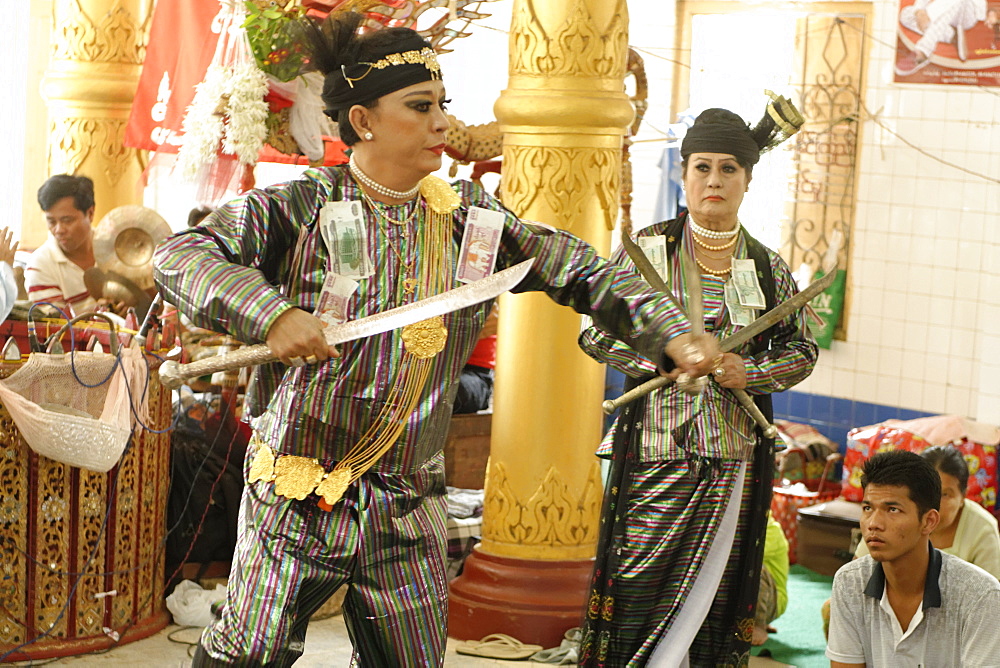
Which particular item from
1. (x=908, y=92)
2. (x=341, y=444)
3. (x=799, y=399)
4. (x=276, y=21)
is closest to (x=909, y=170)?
(x=908, y=92)

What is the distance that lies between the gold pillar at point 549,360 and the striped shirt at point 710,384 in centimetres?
92

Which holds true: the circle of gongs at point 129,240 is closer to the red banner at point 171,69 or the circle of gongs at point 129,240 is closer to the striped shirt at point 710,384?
the red banner at point 171,69

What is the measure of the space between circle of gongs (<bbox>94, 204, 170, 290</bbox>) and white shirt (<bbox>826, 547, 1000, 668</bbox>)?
3.44m

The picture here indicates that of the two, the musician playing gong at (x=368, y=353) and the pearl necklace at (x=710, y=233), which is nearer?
the musician playing gong at (x=368, y=353)

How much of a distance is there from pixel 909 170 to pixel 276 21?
3.86 m

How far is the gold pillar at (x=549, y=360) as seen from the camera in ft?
16.6

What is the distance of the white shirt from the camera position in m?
3.50

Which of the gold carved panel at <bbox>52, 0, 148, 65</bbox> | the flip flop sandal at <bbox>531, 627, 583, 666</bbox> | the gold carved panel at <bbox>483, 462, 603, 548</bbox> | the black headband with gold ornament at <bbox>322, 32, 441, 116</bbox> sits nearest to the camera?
the black headband with gold ornament at <bbox>322, 32, 441, 116</bbox>

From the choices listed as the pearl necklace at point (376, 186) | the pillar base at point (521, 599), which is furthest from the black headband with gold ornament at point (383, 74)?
the pillar base at point (521, 599)

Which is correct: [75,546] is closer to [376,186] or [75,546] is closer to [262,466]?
[262,466]

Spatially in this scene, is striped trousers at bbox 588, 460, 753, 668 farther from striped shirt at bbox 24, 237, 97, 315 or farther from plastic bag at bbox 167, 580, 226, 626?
striped shirt at bbox 24, 237, 97, 315

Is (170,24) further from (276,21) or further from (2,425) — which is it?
(2,425)

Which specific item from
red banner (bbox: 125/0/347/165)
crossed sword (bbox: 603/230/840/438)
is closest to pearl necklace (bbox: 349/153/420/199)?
crossed sword (bbox: 603/230/840/438)

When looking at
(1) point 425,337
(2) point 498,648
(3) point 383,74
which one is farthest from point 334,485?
(2) point 498,648
